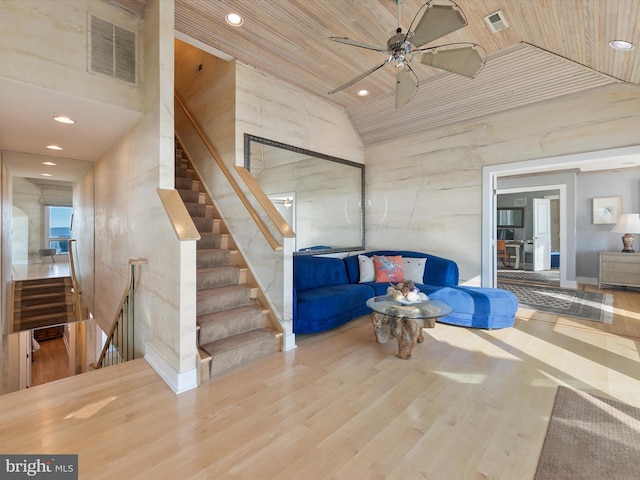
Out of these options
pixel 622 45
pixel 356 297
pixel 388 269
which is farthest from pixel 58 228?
pixel 622 45

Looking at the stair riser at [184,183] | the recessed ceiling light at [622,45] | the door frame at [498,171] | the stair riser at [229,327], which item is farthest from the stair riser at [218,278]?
the recessed ceiling light at [622,45]

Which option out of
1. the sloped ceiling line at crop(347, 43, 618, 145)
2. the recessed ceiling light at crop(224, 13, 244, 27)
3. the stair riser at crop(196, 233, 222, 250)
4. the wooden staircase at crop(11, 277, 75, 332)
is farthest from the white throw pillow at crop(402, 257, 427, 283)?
the wooden staircase at crop(11, 277, 75, 332)

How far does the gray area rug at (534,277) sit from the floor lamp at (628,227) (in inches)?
55.5

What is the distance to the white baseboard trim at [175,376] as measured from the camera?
2363 millimetres

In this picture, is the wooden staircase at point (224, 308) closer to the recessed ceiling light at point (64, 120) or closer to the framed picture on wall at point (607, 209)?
the recessed ceiling light at point (64, 120)

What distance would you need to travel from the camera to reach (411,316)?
2771 millimetres

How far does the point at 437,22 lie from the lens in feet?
6.54

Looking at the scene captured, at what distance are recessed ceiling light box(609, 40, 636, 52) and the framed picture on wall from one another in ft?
16.7

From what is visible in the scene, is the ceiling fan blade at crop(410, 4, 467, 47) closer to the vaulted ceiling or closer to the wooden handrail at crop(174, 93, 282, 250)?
the vaulted ceiling

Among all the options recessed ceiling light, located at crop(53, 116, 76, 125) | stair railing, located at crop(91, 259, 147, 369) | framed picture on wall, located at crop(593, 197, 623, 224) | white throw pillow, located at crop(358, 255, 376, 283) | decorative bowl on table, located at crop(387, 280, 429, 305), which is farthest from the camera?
framed picture on wall, located at crop(593, 197, 623, 224)

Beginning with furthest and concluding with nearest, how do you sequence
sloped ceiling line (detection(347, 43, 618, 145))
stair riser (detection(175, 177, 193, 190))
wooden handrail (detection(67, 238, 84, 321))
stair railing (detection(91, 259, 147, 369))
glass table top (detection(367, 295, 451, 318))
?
wooden handrail (detection(67, 238, 84, 321)) → stair riser (detection(175, 177, 193, 190)) → sloped ceiling line (detection(347, 43, 618, 145)) → stair railing (detection(91, 259, 147, 369)) → glass table top (detection(367, 295, 451, 318))

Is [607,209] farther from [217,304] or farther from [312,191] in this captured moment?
[217,304]

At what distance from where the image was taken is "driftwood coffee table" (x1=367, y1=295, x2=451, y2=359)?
9.36ft

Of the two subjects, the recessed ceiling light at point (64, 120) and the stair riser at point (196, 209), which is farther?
the stair riser at point (196, 209)
